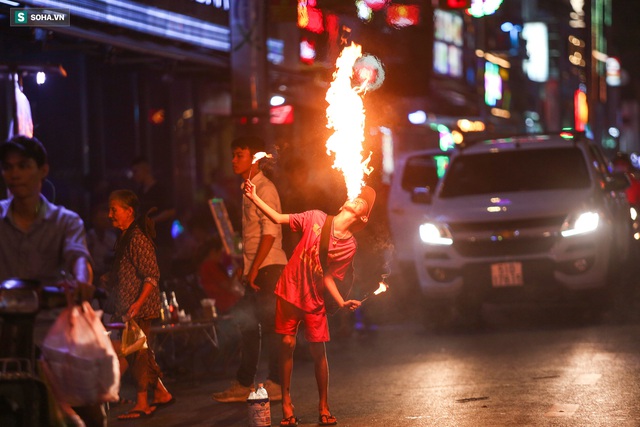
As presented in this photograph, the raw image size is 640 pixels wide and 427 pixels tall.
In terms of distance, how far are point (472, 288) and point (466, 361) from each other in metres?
2.90

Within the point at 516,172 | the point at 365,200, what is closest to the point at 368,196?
the point at 365,200

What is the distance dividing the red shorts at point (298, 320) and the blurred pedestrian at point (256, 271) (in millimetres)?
777

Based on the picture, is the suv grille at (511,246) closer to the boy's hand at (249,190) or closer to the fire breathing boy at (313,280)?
the fire breathing boy at (313,280)

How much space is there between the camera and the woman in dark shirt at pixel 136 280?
973 cm

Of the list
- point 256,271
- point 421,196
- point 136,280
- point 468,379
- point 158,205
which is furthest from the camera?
point 421,196

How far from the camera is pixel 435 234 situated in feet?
49.3

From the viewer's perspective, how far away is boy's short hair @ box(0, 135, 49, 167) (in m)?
6.25

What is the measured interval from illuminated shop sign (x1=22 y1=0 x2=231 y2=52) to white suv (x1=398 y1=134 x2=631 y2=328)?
4381mm

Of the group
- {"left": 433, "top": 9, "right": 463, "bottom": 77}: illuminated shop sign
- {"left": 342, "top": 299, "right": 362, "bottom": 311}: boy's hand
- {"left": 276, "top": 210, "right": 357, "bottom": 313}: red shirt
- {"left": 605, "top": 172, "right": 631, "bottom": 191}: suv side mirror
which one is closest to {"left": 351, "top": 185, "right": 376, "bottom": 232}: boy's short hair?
{"left": 276, "top": 210, "right": 357, "bottom": 313}: red shirt

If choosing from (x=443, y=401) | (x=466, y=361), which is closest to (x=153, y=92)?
(x=466, y=361)

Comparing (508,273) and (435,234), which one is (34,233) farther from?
(435,234)

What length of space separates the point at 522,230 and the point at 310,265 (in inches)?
233

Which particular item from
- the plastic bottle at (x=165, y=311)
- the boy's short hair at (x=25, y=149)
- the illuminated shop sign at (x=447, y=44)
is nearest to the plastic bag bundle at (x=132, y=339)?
the plastic bottle at (x=165, y=311)

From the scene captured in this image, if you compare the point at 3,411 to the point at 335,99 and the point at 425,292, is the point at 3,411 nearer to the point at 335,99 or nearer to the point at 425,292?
the point at 335,99
